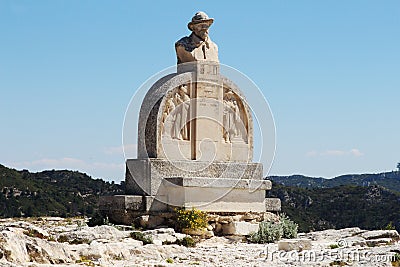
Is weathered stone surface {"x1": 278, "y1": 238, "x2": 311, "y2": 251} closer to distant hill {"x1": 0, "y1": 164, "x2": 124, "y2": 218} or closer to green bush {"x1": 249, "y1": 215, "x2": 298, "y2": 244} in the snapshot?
green bush {"x1": 249, "y1": 215, "x2": 298, "y2": 244}

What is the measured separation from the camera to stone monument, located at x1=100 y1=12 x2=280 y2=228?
1811cm

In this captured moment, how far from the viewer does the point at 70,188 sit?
126 ft

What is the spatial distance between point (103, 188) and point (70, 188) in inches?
68.3

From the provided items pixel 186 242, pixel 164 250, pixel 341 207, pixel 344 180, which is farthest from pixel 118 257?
pixel 344 180

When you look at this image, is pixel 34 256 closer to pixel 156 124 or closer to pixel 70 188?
pixel 156 124

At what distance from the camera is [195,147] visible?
19.4 metres

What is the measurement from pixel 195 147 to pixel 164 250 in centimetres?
550

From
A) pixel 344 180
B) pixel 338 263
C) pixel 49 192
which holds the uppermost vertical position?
pixel 344 180

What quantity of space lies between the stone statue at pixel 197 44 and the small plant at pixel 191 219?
437cm

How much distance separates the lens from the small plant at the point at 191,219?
680 inches

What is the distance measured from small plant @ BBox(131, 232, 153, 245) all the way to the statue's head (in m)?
6.56

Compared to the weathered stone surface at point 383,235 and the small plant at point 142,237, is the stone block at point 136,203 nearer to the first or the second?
the small plant at point 142,237

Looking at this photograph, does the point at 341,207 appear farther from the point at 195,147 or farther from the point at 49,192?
the point at 195,147

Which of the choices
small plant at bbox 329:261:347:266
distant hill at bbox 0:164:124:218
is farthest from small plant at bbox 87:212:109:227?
distant hill at bbox 0:164:124:218
